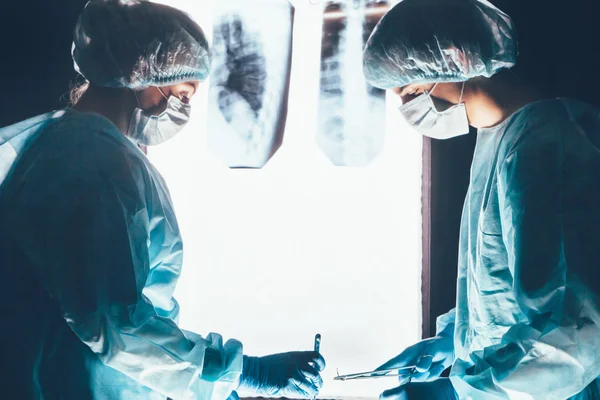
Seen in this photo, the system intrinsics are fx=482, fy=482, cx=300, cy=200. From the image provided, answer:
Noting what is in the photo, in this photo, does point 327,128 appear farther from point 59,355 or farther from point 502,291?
point 59,355

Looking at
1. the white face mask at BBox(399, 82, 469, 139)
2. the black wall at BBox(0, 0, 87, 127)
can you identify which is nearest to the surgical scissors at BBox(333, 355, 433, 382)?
the white face mask at BBox(399, 82, 469, 139)

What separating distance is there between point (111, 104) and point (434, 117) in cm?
82

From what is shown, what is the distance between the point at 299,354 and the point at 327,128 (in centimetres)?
70

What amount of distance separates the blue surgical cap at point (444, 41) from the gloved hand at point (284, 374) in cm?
75

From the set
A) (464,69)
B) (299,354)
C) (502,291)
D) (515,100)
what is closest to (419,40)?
(464,69)

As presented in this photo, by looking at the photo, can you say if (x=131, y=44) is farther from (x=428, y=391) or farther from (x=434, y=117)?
(x=428, y=391)

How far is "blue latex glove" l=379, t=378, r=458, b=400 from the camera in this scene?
3.43 feet

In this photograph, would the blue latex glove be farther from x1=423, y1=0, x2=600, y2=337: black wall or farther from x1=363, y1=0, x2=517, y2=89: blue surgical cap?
x1=363, y1=0, x2=517, y2=89: blue surgical cap

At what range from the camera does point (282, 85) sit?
1.54m

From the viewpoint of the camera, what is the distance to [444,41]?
1.13 meters

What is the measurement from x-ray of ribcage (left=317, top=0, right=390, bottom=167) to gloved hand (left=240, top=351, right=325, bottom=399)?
2.08ft

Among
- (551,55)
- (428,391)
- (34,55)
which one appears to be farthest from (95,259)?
(551,55)

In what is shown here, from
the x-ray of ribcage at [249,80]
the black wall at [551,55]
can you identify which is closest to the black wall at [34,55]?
the x-ray of ribcage at [249,80]

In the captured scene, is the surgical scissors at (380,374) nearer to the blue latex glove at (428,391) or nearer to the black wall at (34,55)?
the blue latex glove at (428,391)
